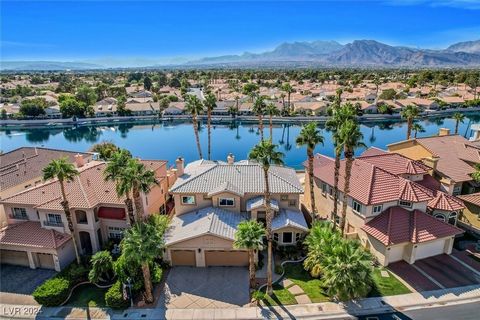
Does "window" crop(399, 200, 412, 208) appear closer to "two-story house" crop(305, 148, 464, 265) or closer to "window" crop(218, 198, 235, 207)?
"two-story house" crop(305, 148, 464, 265)

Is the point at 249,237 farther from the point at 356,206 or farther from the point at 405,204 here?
the point at 405,204

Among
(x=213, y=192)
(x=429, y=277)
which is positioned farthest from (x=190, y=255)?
(x=429, y=277)

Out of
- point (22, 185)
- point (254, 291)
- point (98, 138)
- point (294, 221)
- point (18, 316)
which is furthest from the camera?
point (98, 138)

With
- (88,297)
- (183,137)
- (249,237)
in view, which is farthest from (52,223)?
(183,137)

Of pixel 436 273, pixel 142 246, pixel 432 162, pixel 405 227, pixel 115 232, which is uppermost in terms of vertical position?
pixel 432 162

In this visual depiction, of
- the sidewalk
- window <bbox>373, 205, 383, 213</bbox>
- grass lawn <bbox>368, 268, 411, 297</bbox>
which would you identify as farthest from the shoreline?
the sidewalk

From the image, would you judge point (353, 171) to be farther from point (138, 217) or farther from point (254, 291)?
point (138, 217)

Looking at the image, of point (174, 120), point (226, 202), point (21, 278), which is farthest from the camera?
point (174, 120)
